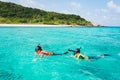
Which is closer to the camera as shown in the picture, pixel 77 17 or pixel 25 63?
pixel 25 63

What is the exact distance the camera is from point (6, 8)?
11394 centimetres

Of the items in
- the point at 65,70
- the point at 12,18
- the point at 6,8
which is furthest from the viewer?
the point at 6,8

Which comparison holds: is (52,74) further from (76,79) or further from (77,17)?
(77,17)

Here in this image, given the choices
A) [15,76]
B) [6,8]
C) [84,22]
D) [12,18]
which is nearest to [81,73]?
[15,76]

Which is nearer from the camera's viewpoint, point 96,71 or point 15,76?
point 15,76

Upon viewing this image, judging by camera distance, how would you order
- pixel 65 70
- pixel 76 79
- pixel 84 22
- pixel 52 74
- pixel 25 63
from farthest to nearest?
pixel 84 22
pixel 25 63
pixel 65 70
pixel 52 74
pixel 76 79

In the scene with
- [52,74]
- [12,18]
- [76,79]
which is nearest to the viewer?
[76,79]

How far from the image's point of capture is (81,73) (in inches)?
719

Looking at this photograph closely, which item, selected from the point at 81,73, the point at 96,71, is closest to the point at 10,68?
the point at 81,73

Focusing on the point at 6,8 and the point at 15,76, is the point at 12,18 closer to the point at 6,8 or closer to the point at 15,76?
the point at 6,8

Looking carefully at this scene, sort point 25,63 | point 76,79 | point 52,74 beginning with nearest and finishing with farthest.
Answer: point 76,79 < point 52,74 < point 25,63

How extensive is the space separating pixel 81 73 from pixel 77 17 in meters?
122

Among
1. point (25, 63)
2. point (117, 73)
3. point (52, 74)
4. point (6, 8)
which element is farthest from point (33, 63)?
point (6, 8)

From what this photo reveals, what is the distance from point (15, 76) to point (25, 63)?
4885 mm
